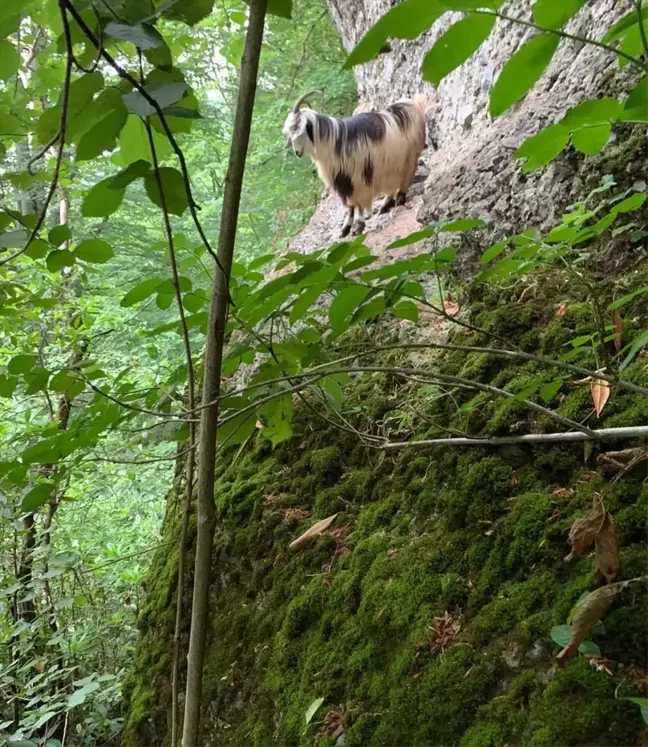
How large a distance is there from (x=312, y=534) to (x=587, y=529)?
3.40 feet

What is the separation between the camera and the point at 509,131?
2992 mm

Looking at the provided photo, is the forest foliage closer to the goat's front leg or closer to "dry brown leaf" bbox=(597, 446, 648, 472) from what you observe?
"dry brown leaf" bbox=(597, 446, 648, 472)

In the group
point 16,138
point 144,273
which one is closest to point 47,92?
point 16,138

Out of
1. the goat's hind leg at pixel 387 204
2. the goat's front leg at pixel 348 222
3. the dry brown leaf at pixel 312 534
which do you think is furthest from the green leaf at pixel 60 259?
the goat's hind leg at pixel 387 204

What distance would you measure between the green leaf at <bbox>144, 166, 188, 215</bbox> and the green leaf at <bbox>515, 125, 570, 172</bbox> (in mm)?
536

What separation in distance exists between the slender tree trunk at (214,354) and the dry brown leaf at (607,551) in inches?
32.8

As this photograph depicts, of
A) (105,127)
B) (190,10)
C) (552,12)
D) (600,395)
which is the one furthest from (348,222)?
(552,12)

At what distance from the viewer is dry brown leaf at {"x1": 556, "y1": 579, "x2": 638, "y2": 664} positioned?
3.24 feet

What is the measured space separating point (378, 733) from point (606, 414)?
1.02m

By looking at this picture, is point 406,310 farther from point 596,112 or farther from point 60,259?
point 60,259

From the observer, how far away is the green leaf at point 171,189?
83 centimetres

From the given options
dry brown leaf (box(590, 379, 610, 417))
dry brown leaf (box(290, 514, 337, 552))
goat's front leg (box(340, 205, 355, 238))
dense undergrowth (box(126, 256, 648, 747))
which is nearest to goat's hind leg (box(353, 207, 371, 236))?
goat's front leg (box(340, 205, 355, 238))

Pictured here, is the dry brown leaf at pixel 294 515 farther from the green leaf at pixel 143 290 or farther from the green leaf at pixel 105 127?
the green leaf at pixel 105 127

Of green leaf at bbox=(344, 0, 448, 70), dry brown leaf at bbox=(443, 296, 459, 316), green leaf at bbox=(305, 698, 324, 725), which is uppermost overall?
green leaf at bbox=(344, 0, 448, 70)
